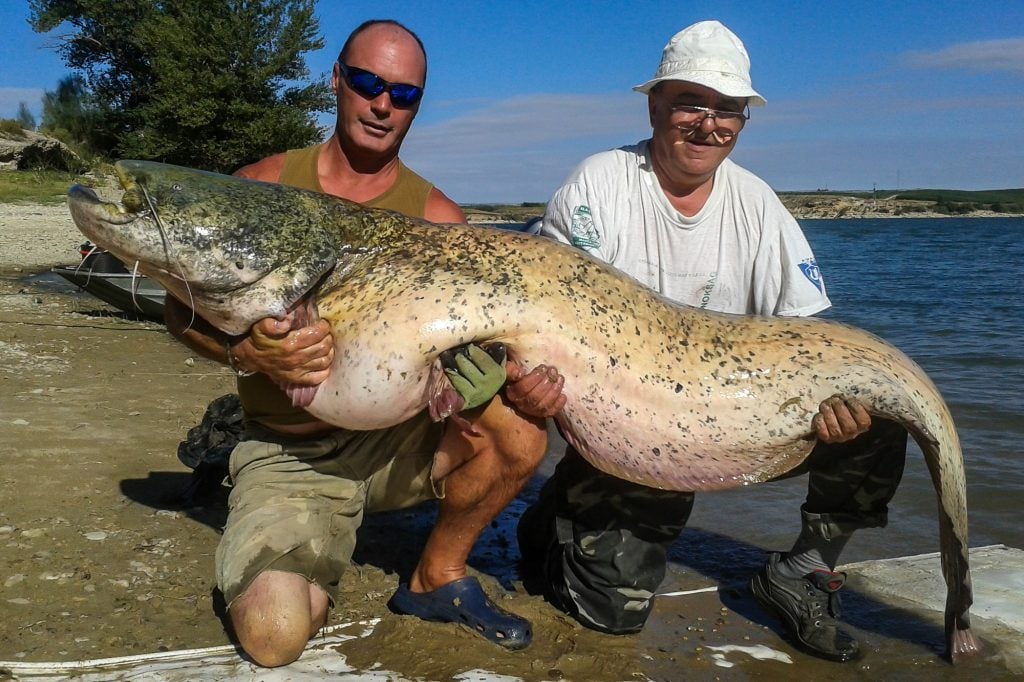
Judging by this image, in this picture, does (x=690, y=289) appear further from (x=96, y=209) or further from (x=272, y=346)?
(x=96, y=209)

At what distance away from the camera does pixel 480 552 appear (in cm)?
425

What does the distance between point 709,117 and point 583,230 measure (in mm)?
703

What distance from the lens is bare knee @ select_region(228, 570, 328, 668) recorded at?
9.45ft

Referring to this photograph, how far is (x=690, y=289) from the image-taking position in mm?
3867

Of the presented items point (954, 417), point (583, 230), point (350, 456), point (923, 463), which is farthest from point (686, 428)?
point (954, 417)

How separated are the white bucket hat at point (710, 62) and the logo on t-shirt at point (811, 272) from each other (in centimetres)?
72

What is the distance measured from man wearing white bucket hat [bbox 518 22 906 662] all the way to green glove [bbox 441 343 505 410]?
0.82 meters

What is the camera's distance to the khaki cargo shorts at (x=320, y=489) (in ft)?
10.4

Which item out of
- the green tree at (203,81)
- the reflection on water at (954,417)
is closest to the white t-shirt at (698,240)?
the reflection on water at (954,417)

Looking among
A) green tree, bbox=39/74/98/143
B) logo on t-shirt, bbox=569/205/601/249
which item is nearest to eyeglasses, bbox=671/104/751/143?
logo on t-shirt, bbox=569/205/601/249

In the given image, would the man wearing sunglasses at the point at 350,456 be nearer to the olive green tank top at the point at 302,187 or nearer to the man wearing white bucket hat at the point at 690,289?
the olive green tank top at the point at 302,187

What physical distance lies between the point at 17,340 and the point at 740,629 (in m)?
7.01

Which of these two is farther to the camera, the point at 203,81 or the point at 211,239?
the point at 203,81

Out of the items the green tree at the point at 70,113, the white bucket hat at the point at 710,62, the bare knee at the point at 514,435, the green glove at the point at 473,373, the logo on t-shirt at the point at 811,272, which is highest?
the green tree at the point at 70,113
